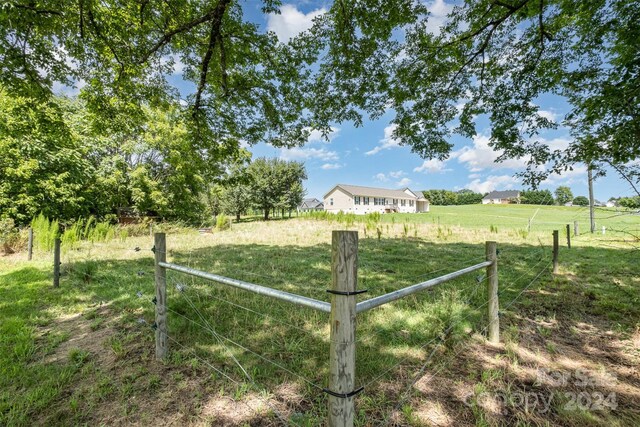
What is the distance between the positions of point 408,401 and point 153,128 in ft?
75.4

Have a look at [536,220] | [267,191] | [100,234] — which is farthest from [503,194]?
[100,234]

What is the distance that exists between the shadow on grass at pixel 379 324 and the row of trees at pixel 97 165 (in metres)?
3.43

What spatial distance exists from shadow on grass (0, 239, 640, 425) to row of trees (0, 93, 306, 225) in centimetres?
343

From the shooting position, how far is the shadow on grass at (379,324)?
245cm

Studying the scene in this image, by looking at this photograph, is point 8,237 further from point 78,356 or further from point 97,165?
point 97,165

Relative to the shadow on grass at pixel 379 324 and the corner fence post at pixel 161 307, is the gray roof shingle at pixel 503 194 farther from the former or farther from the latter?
the corner fence post at pixel 161 307

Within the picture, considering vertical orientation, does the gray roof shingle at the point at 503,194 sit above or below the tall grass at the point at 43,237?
above

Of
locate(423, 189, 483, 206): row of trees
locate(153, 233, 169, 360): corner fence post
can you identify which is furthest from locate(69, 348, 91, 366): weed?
locate(423, 189, 483, 206): row of trees

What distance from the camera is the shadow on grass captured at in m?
2.45

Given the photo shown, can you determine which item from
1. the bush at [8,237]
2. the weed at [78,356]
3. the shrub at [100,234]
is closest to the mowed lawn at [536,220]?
the weed at [78,356]

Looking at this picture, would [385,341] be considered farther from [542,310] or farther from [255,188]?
[255,188]

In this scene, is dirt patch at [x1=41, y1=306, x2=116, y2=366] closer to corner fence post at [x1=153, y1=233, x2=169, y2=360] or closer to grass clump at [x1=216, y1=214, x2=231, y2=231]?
corner fence post at [x1=153, y1=233, x2=169, y2=360]

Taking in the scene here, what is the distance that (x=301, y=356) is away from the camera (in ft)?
9.49

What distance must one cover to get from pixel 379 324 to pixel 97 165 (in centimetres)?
2240
